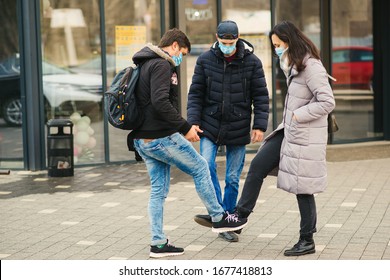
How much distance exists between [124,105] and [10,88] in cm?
636

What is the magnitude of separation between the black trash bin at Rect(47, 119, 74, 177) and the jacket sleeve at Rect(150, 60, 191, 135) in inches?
209

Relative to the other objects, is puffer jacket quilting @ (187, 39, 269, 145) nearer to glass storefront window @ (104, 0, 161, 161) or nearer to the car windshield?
the car windshield

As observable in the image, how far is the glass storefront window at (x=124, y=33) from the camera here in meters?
13.6

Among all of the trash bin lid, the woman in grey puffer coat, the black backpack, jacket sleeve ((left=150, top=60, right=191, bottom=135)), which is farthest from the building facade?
the woman in grey puffer coat

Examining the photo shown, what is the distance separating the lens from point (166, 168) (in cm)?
766

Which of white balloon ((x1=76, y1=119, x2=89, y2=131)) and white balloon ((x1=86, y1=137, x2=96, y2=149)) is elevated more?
white balloon ((x1=76, y1=119, x2=89, y2=131))

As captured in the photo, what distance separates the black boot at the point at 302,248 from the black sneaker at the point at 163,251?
35.9 inches

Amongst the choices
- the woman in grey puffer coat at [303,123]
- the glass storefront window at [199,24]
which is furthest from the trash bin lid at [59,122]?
the woman in grey puffer coat at [303,123]

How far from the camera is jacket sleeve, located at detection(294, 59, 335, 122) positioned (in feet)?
23.7

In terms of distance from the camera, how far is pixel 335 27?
1521 cm

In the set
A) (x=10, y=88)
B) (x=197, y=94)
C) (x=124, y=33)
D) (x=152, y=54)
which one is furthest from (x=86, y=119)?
(x=152, y=54)

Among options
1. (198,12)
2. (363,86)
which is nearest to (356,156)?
(363,86)

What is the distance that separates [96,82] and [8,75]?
4.20 ft

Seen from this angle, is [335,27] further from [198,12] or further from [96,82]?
[96,82]
